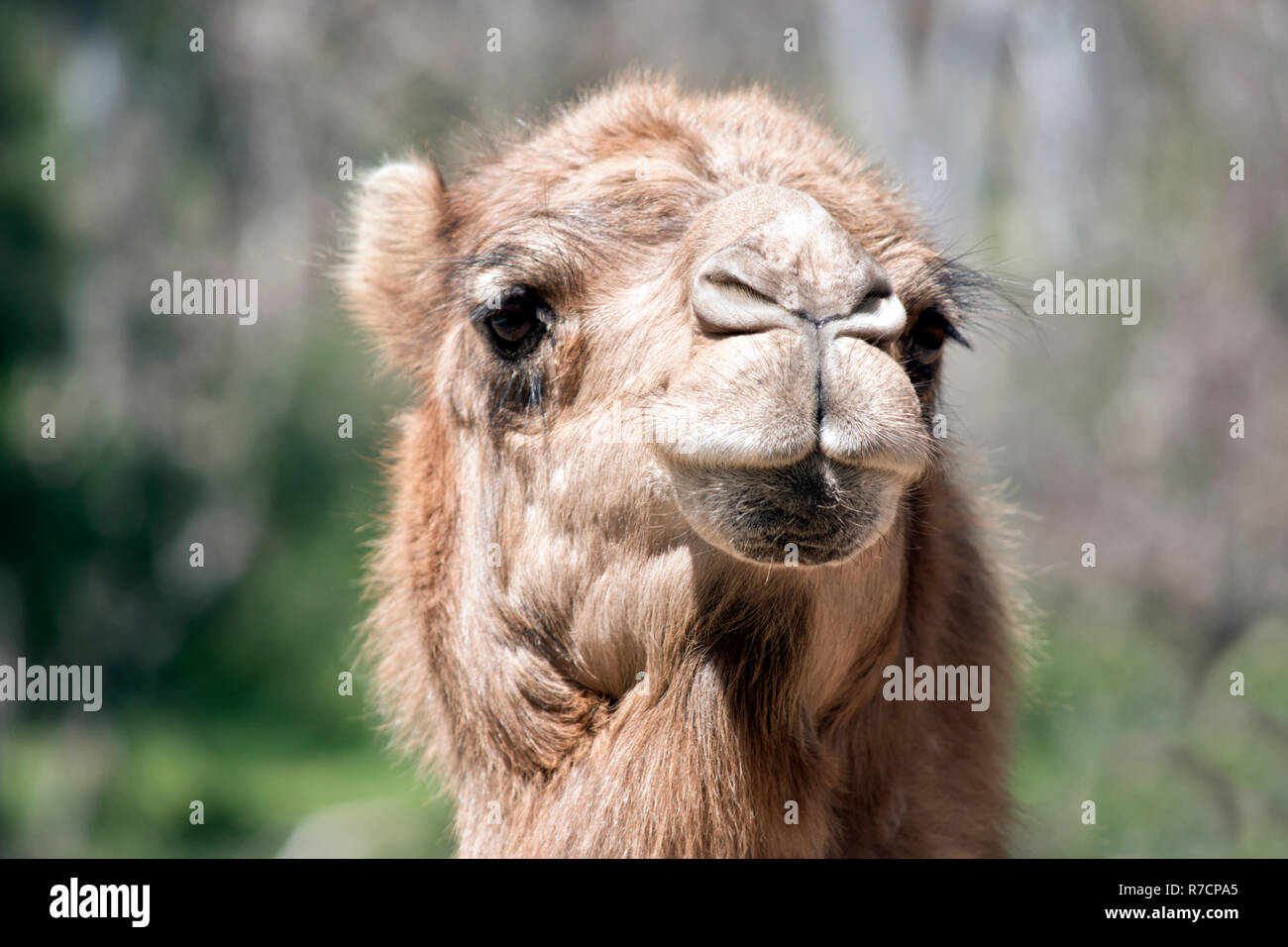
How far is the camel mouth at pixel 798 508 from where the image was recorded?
10.1ft

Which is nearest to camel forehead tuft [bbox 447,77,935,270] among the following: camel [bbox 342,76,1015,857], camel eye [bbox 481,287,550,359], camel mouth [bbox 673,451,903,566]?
camel [bbox 342,76,1015,857]

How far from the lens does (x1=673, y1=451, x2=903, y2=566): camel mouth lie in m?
3.09

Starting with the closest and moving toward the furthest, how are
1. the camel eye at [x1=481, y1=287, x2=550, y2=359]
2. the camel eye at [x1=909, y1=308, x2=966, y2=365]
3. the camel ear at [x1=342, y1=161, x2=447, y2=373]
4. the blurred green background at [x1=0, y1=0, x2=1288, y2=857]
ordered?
the camel eye at [x1=909, y1=308, x2=966, y2=365], the camel eye at [x1=481, y1=287, x2=550, y2=359], the camel ear at [x1=342, y1=161, x2=447, y2=373], the blurred green background at [x1=0, y1=0, x2=1288, y2=857]

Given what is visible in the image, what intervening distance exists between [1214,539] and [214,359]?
12.0m

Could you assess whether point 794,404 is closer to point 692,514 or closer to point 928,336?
point 692,514

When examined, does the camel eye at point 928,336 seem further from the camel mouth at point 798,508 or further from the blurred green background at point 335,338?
the blurred green background at point 335,338

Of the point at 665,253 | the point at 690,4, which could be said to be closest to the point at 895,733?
the point at 665,253

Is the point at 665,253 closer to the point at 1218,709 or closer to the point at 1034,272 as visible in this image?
the point at 1218,709

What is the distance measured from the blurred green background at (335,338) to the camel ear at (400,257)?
7911mm

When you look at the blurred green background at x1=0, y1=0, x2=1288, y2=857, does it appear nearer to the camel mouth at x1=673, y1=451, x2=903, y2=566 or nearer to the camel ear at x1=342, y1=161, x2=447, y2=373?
the camel ear at x1=342, y1=161, x2=447, y2=373

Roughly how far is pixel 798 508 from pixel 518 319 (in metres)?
1.33

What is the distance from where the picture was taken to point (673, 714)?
3.67 metres

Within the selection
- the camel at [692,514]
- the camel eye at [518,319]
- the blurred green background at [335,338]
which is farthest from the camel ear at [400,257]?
the blurred green background at [335,338]

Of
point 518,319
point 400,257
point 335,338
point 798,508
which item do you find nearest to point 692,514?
point 798,508
